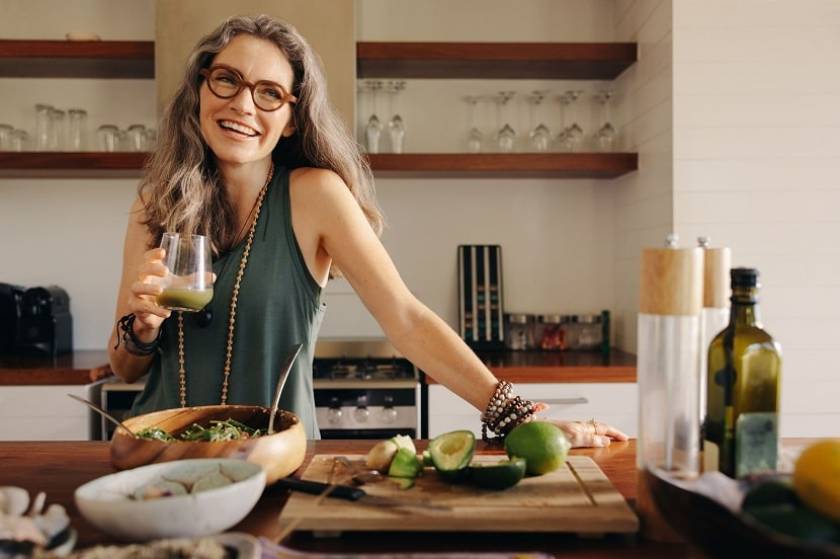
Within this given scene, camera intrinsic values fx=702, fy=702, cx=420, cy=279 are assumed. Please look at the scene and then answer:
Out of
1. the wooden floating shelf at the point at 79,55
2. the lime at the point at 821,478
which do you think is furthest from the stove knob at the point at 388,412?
the lime at the point at 821,478

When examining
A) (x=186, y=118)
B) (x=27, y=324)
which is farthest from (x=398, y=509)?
(x=27, y=324)

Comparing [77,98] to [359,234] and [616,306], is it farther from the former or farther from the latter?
[616,306]

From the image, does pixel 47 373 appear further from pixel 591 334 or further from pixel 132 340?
pixel 591 334

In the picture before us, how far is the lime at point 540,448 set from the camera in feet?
3.02

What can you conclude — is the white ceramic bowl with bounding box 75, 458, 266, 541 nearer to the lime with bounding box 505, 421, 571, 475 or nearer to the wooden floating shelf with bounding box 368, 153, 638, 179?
the lime with bounding box 505, 421, 571, 475

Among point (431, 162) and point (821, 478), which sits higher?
point (431, 162)

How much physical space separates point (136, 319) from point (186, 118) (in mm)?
475

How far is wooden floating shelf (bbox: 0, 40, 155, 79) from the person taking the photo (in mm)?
2666

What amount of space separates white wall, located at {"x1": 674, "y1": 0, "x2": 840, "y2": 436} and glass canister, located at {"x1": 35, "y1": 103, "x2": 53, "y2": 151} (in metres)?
2.43

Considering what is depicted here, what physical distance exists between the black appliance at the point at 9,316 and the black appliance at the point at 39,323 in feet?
0.06

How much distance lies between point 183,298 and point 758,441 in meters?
0.86

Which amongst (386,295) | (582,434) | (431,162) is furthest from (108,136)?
(582,434)

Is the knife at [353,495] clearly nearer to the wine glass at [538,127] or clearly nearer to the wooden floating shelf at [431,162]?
the wooden floating shelf at [431,162]

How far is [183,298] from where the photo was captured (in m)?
1.15
